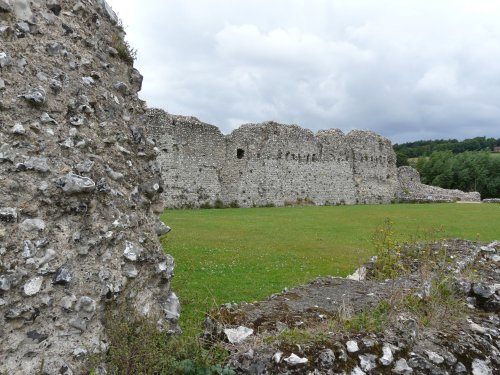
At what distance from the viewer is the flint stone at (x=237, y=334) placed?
4293 millimetres

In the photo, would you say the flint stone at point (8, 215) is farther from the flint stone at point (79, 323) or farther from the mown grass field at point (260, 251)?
the mown grass field at point (260, 251)

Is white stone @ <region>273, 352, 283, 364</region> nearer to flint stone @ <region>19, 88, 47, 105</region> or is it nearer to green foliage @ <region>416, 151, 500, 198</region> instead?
flint stone @ <region>19, 88, 47, 105</region>

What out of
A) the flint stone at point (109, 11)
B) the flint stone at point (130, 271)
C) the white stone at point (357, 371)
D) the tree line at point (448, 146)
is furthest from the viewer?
the tree line at point (448, 146)

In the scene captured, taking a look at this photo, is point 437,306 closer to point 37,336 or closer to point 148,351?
point 148,351

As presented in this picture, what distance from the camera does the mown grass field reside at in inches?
343

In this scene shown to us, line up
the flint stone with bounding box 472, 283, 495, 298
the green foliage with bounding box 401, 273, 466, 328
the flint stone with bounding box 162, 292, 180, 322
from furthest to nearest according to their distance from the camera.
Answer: the flint stone with bounding box 472, 283, 495, 298, the green foliage with bounding box 401, 273, 466, 328, the flint stone with bounding box 162, 292, 180, 322

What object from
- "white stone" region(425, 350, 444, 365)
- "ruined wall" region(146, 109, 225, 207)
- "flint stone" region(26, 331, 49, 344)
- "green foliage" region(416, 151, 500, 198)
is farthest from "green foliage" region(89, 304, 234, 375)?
"green foliage" region(416, 151, 500, 198)

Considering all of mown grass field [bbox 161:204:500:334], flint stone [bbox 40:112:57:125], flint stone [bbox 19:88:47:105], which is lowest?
mown grass field [bbox 161:204:500:334]

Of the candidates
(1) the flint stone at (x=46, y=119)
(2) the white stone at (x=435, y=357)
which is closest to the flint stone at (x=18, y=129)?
(1) the flint stone at (x=46, y=119)

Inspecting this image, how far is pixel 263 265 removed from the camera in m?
11.3

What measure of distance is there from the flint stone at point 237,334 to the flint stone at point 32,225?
1.95m

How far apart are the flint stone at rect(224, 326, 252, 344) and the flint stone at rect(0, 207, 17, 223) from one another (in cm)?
215

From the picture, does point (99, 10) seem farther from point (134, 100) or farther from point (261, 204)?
point (261, 204)

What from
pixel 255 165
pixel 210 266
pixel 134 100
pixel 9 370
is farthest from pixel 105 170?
pixel 255 165
